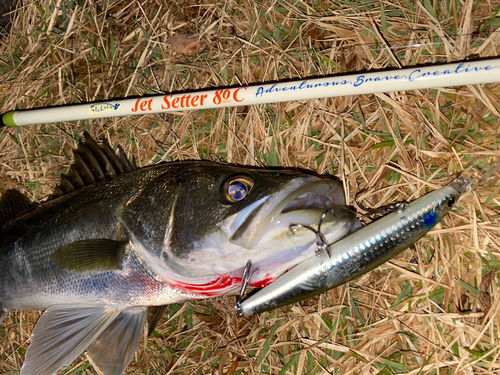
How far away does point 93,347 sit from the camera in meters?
2.94

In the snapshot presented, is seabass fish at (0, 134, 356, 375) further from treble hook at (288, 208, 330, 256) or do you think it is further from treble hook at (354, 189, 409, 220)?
treble hook at (354, 189, 409, 220)

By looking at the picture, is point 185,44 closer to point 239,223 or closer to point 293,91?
point 293,91

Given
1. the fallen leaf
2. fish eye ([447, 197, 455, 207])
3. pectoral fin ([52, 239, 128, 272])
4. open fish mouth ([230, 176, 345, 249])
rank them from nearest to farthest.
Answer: open fish mouth ([230, 176, 345, 249]) < fish eye ([447, 197, 455, 207]) < pectoral fin ([52, 239, 128, 272]) < the fallen leaf

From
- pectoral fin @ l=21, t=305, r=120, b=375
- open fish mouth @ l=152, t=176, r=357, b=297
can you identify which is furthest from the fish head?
pectoral fin @ l=21, t=305, r=120, b=375

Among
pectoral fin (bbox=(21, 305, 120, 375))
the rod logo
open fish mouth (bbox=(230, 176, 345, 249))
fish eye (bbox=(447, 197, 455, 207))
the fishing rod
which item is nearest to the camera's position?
open fish mouth (bbox=(230, 176, 345, 249))

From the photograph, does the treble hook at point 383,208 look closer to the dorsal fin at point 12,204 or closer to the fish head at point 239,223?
the fish head at point 239,223

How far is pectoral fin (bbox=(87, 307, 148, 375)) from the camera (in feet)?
9.40

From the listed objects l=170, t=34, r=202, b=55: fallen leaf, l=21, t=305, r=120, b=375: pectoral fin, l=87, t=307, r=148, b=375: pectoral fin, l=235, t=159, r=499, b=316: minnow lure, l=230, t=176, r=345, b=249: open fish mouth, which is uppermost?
l=170, t=34, r=202, b=55: fallen leaf

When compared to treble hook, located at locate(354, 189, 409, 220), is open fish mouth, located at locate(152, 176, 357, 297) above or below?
above

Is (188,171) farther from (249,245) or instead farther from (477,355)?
(477,355)

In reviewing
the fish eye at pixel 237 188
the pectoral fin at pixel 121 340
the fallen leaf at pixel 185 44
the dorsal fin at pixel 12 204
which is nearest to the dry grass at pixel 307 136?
the fallen leaf at pixel 185 44

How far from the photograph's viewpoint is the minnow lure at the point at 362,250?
7.59 ft

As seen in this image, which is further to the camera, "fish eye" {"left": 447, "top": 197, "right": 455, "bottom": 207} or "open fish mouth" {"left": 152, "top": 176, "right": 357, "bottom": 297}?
"fish eye" {"left": 447, "top": 197, "right": 455, "bottom": 207}

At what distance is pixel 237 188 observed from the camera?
2285 millimetres
